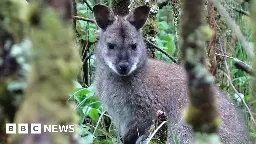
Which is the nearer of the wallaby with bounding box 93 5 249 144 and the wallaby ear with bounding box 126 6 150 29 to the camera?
the wallaby with bounding box 93 5 249 144

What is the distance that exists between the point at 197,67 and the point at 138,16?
469 centimetres

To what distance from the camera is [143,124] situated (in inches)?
258

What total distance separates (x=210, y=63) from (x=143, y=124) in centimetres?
113

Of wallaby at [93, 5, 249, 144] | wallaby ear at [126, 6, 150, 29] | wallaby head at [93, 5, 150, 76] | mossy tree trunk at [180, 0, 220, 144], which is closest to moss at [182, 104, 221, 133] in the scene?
mossy tree trunk at [180, 0, 220, 144]

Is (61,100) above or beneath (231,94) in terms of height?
above

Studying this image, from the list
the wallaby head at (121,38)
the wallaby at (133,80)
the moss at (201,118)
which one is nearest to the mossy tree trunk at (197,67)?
the moss at (201,118)

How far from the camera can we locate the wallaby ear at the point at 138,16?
6.67m

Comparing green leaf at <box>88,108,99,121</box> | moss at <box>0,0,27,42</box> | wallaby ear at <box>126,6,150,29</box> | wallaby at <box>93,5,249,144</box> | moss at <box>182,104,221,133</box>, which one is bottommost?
green leaf at <box>88,108,99,121</box>

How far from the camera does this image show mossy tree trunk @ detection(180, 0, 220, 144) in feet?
6.73

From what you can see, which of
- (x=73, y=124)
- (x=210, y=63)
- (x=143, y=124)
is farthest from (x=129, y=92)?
(x=73, y=124)

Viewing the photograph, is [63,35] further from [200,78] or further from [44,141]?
[200,78]

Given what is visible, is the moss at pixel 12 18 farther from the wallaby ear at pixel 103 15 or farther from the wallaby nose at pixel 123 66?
the wallaby ear at pixel 103 15

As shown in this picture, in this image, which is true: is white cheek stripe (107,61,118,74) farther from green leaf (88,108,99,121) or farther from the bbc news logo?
the bbc news logo

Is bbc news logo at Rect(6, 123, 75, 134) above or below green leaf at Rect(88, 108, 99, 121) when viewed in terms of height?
above
